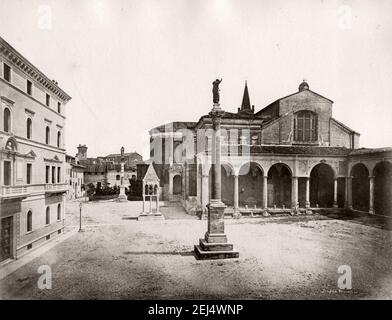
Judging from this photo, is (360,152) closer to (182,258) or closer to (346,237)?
(346,237)

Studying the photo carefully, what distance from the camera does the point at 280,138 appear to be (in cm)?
3256

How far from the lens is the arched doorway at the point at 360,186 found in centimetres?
2806

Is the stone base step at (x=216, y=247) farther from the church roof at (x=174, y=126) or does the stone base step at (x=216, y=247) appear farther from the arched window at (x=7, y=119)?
the church roof at (x=174, y=126)

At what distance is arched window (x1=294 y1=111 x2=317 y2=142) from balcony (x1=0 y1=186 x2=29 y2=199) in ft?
89.2

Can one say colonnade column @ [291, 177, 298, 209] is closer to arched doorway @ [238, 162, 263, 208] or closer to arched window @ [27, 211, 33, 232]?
arched doorway @ [238, 162, 263, 208]

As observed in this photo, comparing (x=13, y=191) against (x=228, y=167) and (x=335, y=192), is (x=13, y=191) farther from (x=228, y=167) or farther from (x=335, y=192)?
(x=335, y=192)

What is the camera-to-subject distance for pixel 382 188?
2670 cm

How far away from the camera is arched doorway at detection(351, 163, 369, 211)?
28062 millimetres

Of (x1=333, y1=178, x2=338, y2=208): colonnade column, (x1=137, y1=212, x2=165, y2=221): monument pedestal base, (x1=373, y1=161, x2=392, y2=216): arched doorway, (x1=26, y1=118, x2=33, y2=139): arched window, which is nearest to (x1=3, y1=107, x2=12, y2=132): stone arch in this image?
(x1=26, y1=118, x2=33, y2=139): arched window

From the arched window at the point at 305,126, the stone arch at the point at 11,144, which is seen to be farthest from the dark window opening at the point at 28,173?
the arched window at the point at 305,126

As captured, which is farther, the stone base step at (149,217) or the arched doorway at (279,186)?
the arched doorway at (279,186)

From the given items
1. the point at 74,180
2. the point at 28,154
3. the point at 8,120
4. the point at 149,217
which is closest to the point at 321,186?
the point at 149,217

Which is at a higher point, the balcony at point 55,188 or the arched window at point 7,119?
the arched window at point 7,119

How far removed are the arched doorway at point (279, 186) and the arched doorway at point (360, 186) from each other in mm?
6063
